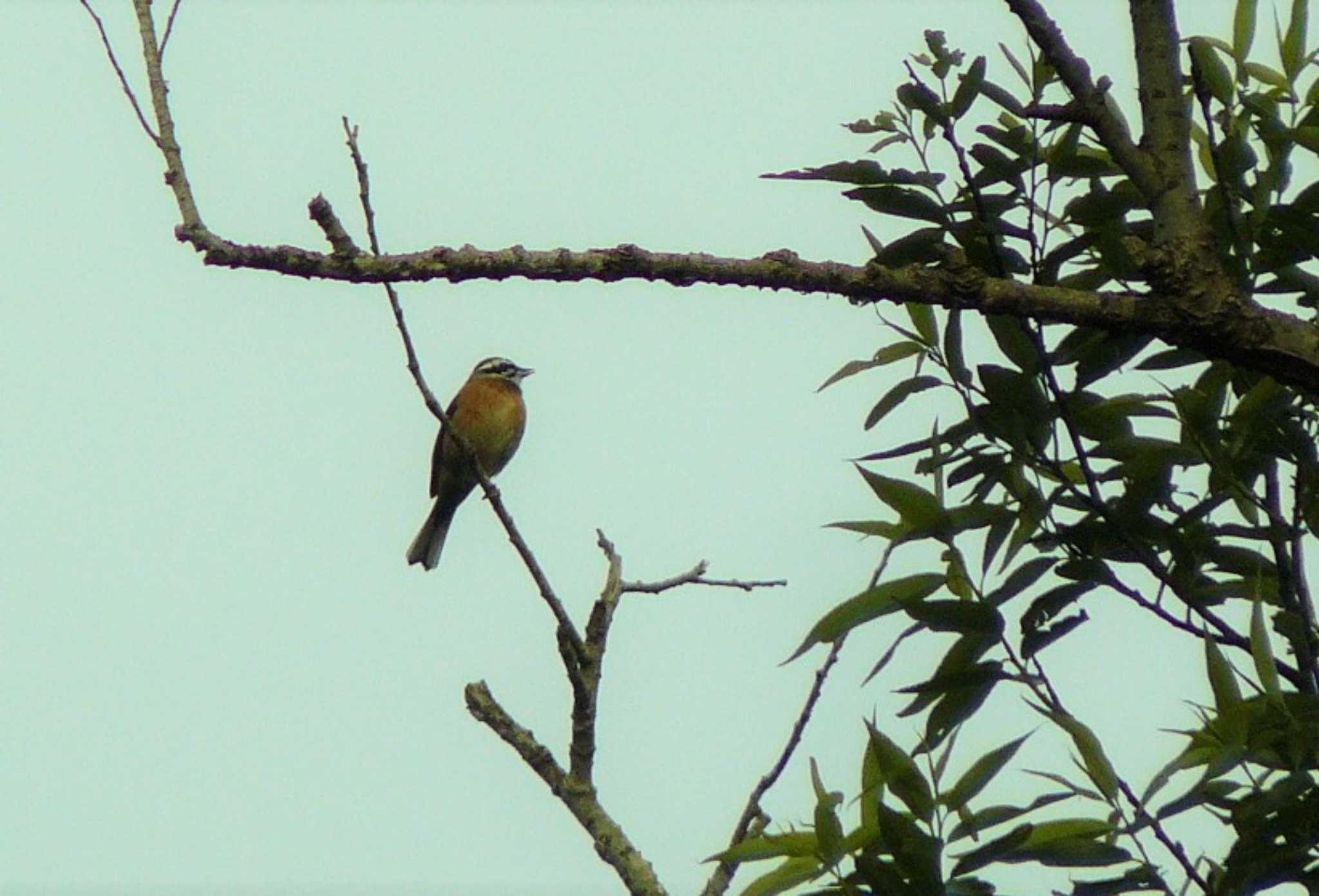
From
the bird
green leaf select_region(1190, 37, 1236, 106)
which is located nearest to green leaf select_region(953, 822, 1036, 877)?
green leaf select_region(1190, 37, 1236, 106)

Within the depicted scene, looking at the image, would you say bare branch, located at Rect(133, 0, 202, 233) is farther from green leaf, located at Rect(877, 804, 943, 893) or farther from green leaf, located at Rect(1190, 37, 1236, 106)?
green leaf, located at Rect(1190, 37, 1236, 106)

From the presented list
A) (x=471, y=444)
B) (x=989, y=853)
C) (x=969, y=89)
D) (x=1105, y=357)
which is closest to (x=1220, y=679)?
(x=989, y=853)

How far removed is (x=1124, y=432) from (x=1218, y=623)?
16.9 inches

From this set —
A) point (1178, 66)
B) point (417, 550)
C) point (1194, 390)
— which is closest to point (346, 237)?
point (1178, 66)

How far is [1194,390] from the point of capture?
3.11m

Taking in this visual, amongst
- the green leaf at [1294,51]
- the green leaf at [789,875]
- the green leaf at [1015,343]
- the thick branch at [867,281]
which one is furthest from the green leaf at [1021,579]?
the green leaf at [1294,51]

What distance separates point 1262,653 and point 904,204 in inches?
36.3

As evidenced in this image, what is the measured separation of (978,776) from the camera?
8.71ft

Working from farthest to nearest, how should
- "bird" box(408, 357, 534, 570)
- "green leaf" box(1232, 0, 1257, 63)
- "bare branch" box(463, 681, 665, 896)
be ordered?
"bird" box(408, 357, 534, 570) → "bare branch" box(463, 681, 665, 896) → "green leaf" box(1232, 0, 1257, 63)

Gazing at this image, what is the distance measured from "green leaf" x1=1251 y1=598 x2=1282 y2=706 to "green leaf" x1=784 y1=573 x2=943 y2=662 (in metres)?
0.55

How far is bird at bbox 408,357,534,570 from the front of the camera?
1198 centimetres

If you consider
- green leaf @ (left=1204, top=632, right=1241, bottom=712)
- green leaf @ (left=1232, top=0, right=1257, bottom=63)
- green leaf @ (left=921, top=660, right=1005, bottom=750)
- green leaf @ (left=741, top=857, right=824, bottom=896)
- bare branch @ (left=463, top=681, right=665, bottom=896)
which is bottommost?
bare branch @ (left=463, top=681, right=665, bottom=896)

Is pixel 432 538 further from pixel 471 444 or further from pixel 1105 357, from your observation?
pixel 1105 357

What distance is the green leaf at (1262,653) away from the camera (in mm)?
2500
